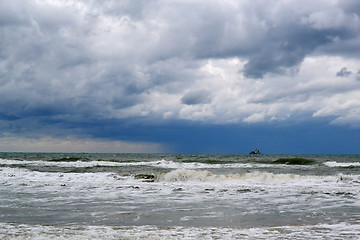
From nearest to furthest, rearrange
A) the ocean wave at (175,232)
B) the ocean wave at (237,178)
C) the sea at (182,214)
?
the ocean wave at (175,232) → the sea at (182,214) → the ocean wave at (237,178)

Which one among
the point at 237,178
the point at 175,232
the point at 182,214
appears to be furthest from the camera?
the point at 237,178

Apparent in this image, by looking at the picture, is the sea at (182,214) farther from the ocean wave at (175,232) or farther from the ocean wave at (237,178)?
the ocean wave at (237,178)

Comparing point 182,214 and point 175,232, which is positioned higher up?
point 175,232

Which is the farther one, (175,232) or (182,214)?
(182,214)

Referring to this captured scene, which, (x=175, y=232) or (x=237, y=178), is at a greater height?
(x=175, y=232)

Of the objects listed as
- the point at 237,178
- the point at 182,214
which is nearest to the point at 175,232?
the point at 182,214

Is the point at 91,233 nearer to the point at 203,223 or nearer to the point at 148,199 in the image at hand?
the point at 203,223

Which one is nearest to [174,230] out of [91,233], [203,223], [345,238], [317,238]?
[203,223]

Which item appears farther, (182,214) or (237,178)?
(237,178)

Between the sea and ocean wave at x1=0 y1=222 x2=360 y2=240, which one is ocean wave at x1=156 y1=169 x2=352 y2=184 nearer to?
the sea

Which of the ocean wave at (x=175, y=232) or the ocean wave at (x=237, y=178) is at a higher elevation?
the ocean wave at (x=175, y=232)

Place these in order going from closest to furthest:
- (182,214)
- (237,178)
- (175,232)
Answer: (175,232) < (182,214) < (237,178)

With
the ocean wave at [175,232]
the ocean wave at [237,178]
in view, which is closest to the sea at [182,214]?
the ocean wave at [175,232]

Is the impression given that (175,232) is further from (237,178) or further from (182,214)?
(237,178)
